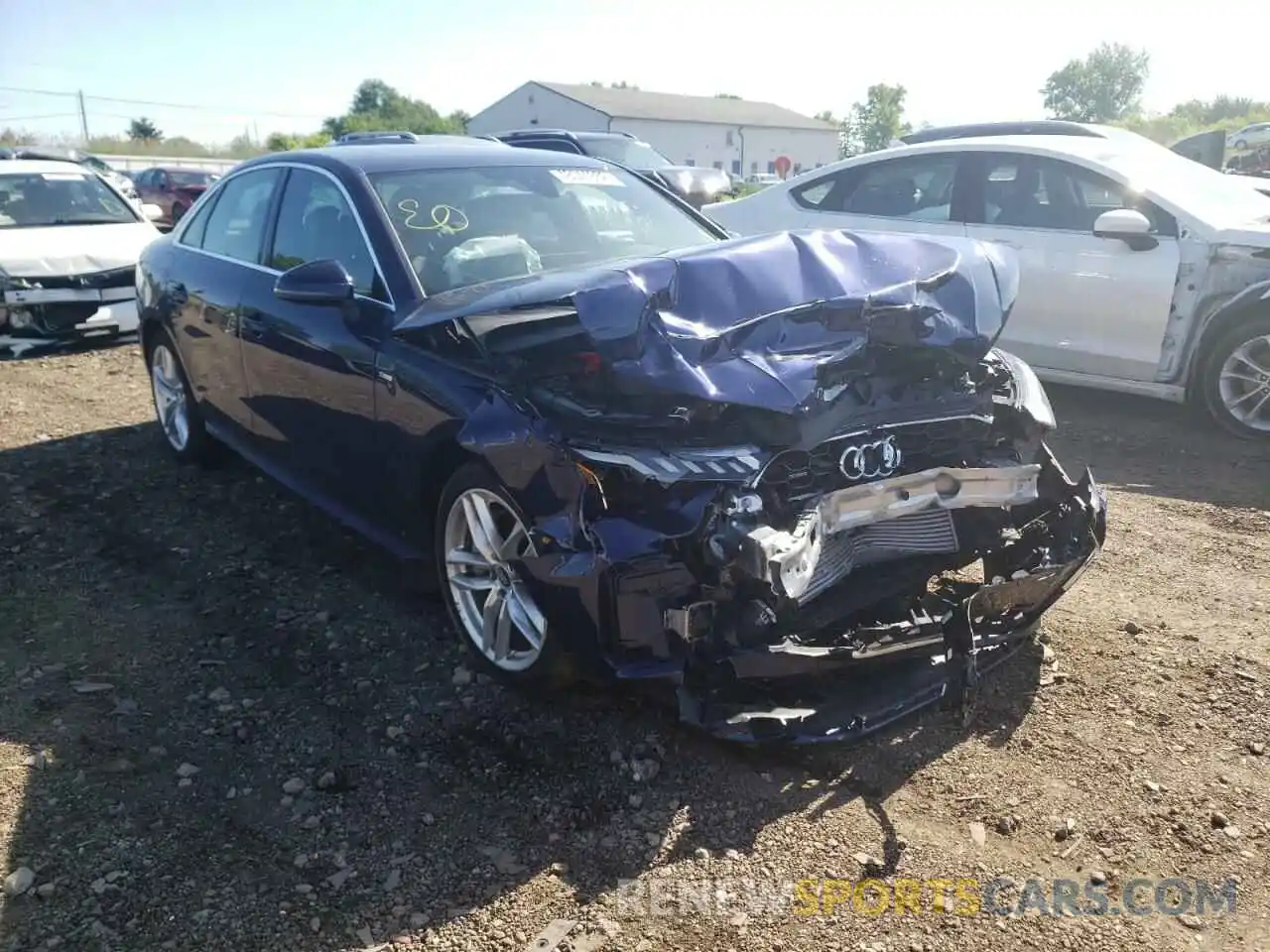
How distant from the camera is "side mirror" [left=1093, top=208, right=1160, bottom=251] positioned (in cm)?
627

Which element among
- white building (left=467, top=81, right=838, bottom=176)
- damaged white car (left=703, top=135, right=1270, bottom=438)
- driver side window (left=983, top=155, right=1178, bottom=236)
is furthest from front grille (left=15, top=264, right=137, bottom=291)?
white building (left=467, top=81, right=838, bottom=176)

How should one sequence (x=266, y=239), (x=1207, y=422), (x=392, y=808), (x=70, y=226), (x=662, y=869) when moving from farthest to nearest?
(x=70, y=226) < (x=1207, y=422) < (x=266, y=239) < (x=392, y=808) < (x=662, y=869)

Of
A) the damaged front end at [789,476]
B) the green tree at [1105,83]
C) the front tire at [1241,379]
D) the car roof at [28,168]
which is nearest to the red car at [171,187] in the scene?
the car roof at [28,168]

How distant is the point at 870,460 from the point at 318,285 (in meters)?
2.12

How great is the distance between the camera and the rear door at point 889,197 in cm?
732

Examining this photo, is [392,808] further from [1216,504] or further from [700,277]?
[1216,504]

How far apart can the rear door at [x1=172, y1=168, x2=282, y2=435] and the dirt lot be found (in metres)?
1.09

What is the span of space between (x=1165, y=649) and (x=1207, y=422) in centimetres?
342

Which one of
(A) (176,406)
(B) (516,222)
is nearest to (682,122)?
(A) (176,406)

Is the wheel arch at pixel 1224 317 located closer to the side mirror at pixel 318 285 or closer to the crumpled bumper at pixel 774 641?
the crumpled bumper at pixel 774 641

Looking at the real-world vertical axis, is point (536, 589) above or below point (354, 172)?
below

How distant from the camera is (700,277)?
124 inches

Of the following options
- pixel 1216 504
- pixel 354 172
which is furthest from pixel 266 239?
pixel 1216 504

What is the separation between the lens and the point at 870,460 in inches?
123
